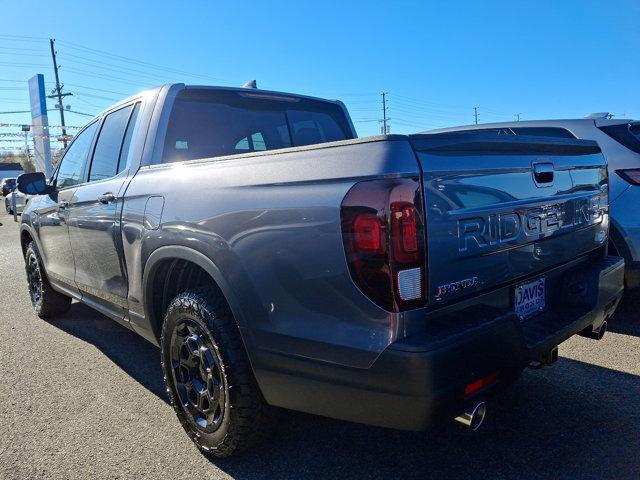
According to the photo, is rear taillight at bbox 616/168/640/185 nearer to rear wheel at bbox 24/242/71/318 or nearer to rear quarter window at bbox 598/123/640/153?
rear quarter window at bbox 598/123/640/153

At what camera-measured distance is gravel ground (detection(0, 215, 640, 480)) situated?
242cm

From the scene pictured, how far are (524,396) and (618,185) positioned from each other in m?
2.10

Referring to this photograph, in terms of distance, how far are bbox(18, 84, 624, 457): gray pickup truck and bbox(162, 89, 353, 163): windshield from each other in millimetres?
21

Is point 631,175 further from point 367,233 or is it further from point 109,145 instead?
point 109,145

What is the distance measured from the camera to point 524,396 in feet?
10.1

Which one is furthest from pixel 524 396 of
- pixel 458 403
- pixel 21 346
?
pixel 21 346

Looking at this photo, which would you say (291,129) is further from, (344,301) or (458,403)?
(458,403)

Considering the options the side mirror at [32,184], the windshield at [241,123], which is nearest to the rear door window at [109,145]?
the windshield at [241,123]

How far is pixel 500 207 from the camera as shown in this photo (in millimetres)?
2070

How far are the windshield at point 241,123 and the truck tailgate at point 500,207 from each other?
1810 mm

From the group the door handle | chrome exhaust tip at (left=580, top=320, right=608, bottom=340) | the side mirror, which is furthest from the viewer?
the side mirror

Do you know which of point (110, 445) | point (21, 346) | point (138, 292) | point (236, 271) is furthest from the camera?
point (21, 346)

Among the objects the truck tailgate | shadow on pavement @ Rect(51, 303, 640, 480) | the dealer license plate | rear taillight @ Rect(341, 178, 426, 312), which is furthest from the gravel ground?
rear taillight @ Rect(341, 178, 426, 312)

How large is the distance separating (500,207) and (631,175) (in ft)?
8.93
